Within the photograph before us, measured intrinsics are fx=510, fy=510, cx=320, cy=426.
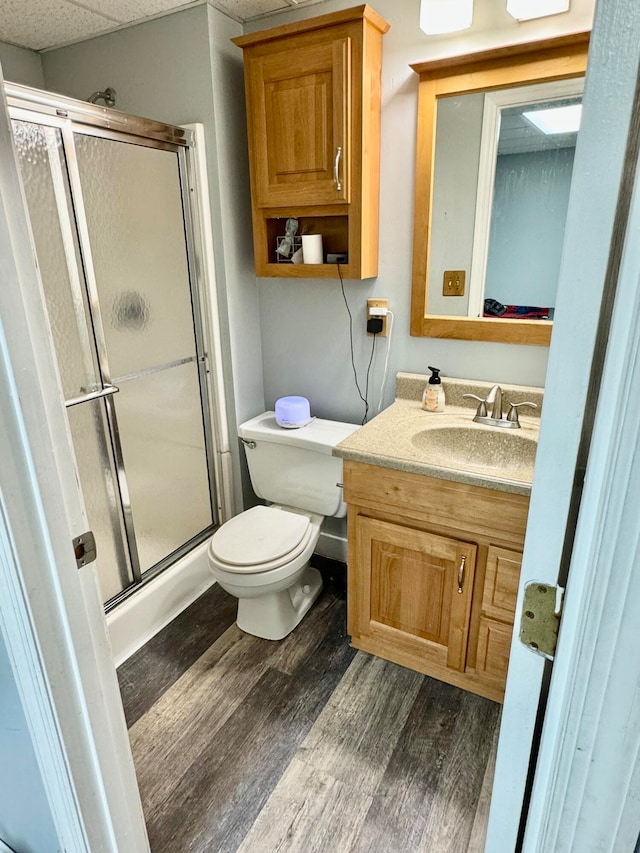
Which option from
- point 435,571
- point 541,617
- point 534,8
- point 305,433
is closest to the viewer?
point 541,617

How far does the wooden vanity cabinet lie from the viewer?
4.79 ft

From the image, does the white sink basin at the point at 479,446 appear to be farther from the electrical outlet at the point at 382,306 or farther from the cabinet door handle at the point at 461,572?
the electrical outlet at the point at 382,306

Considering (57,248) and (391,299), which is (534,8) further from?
(57,248)

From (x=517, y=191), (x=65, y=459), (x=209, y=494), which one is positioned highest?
(x=517, y=191)

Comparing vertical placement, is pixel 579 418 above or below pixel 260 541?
above

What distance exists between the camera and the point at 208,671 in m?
1.81

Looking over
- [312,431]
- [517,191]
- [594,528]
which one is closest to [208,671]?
[312,431]

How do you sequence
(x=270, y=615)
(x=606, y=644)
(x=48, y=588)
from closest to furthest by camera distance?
1. (x=606, y=644)
2. (x=48, y=588)
3. (x=270, y=615)

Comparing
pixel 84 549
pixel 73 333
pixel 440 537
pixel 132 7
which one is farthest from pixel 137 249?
pixel 440 537

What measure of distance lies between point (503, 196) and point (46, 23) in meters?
1.74

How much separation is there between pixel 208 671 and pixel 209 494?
0.76m

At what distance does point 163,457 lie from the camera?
205 centimetres

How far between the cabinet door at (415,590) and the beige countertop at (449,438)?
23 cm

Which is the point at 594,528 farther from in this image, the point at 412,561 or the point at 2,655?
the point at 412,561
